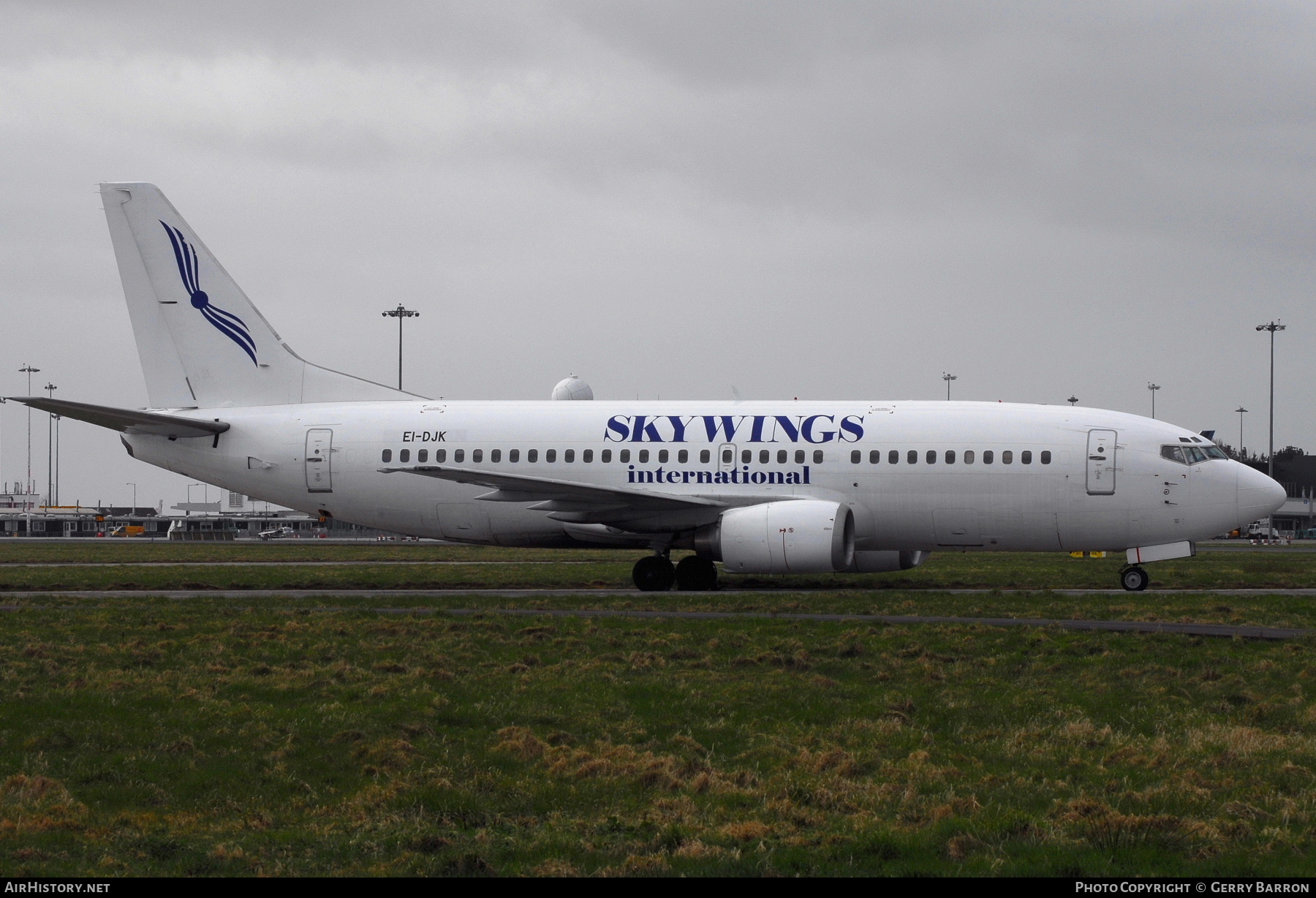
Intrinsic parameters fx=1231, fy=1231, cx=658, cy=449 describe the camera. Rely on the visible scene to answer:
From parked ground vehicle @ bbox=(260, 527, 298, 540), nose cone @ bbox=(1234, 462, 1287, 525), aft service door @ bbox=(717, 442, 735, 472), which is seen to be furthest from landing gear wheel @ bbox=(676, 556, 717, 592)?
parked ground vehicle @ bbox=(260, 527, 298, 540)

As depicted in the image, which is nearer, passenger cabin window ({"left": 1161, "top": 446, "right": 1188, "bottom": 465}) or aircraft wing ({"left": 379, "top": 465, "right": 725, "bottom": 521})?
aircraft wing ({"left": 379, "top": 465, "right": 725, "bottom": 521})

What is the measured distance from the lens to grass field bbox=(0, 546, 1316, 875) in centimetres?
779

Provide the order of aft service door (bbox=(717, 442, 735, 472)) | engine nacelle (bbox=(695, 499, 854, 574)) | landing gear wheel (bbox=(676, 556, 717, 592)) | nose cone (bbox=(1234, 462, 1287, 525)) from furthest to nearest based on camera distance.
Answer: landing gear wheel (bbox=(676, 556, 717, 592)), aft service door (bbox=(717, 442, 735, 472)), nose cone (bbox=(1234, 462, 1287, 525)), engine nacelle (bbox=(695, 499, 854, 574))

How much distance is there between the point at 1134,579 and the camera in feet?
87.0

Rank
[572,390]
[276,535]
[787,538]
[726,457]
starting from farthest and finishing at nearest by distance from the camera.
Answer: [276,535] → [572,390] → [726,457] → [787,538]

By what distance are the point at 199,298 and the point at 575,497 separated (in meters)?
11.5

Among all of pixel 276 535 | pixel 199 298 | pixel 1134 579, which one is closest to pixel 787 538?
pixel 1134 579

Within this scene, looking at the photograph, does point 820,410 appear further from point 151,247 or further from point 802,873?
point 802,873

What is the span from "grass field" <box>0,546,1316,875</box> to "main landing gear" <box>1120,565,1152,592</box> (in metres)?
7.13

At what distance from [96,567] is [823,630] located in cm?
2771

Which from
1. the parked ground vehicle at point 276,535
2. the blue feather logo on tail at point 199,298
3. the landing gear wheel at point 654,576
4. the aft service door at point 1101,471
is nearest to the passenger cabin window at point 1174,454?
the aft service door at point 1101,471

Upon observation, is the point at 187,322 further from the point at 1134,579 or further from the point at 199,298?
the point at 1134,579

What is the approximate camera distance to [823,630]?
1852 centimetres

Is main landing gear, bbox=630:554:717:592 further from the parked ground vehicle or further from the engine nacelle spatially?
the parked ground vehicle
